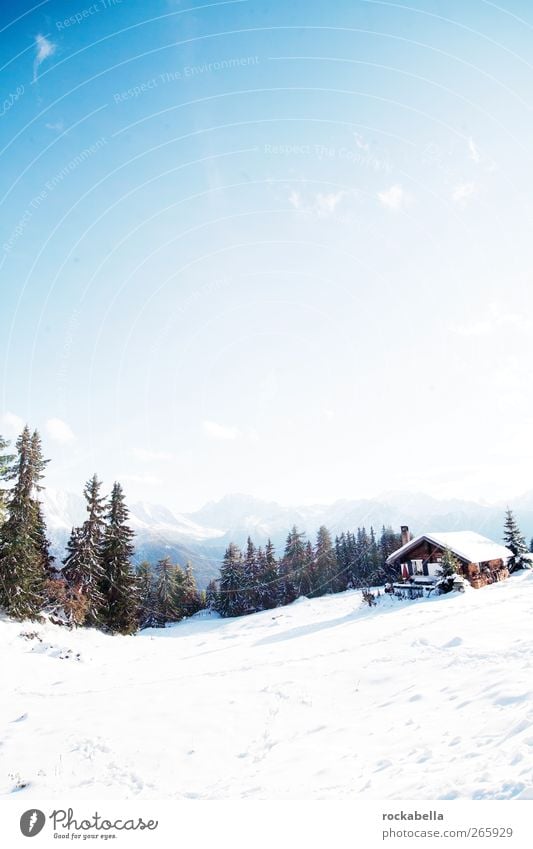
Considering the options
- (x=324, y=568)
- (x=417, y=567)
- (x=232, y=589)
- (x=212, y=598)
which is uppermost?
(x=417, y=567)

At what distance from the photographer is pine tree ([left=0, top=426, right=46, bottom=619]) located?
28.3 m

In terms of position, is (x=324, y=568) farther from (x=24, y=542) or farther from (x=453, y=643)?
(x=453, y=643)

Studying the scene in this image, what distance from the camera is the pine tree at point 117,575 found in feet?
120

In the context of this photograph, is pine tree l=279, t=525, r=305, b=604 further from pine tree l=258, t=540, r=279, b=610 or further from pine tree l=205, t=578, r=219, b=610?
pine tree l=205, t=578, r=219, b=610

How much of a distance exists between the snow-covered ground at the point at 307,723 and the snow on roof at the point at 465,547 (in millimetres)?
16067

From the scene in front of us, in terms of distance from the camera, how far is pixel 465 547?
3681cm

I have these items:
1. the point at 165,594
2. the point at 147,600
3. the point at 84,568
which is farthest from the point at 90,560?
the point at 147,600

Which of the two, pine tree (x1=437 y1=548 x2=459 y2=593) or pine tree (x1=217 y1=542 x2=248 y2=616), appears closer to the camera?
pine tree (x1=437 y1=548 x2=459 y2=593)

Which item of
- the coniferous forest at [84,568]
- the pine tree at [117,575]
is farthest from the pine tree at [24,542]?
the pine tree at [117,575]

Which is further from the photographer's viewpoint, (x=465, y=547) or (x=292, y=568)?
(x=292, y=568)

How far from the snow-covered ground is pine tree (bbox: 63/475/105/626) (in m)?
15.1

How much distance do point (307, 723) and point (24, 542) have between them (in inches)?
1095

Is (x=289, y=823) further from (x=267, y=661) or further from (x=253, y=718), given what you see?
(x=267, y=661)

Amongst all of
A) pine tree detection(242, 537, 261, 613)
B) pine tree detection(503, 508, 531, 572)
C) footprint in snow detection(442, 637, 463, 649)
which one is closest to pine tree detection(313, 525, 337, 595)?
pine tree detection(242, 537, 261, 613)
